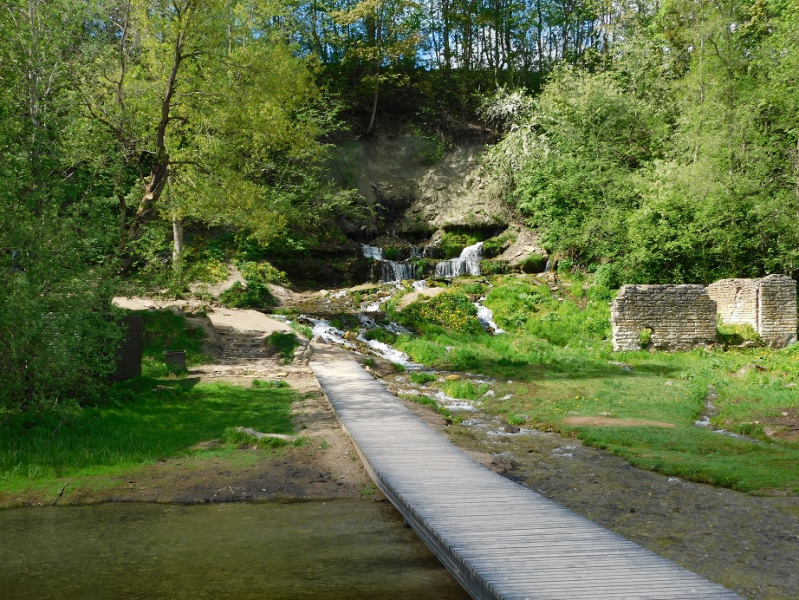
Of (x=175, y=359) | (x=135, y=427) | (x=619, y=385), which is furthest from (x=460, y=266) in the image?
(x=135, y=427)

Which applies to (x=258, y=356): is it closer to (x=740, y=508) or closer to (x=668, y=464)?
(x=668, y=464)

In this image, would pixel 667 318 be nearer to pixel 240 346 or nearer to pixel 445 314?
pixel 445 314

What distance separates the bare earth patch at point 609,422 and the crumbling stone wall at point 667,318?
8796 millimetres

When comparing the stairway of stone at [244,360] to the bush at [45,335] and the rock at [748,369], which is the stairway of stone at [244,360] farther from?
the rock at [748,369]

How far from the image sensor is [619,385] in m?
13.8

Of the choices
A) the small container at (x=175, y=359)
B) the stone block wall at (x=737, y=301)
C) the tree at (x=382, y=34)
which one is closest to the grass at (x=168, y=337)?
the small container at (x=175, y=359)

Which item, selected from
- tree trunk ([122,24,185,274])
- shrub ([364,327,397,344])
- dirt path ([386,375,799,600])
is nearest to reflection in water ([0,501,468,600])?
dirt path ([386,375,799,600])

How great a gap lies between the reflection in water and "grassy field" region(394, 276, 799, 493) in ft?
13.7

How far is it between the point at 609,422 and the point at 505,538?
6.25 meters

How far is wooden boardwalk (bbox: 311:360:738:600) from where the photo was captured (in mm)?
4160

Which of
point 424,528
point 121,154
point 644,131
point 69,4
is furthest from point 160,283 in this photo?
point 644,131

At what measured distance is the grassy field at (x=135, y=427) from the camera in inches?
326

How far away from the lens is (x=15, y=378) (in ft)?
29.0

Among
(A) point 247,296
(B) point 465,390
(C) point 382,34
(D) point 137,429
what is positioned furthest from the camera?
(C) point 382,34
